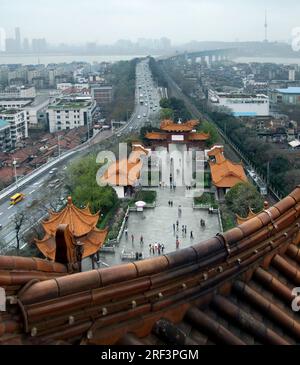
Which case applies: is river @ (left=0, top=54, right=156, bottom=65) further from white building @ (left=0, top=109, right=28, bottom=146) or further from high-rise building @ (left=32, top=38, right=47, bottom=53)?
white building @ (left=0, top=109, right=28, bottom=146)

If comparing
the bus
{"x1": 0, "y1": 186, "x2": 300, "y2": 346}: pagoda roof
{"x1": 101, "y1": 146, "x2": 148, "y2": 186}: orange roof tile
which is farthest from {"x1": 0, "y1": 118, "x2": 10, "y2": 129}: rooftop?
{"x1": 0, "y1": 186, "x2": 300, "y2": 346}: pagoda roof

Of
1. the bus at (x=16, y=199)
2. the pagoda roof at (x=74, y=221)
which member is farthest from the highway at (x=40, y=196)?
the pagoda roof at (x=74, y=221)

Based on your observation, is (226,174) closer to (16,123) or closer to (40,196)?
(40,196)

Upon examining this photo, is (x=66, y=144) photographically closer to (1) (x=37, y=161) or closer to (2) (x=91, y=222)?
(1) (x=37, y=161)

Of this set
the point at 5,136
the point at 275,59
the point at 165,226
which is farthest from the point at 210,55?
the point at 165,226

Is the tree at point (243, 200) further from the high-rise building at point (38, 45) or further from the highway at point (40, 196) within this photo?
the high-rise building at point (38, 45)
